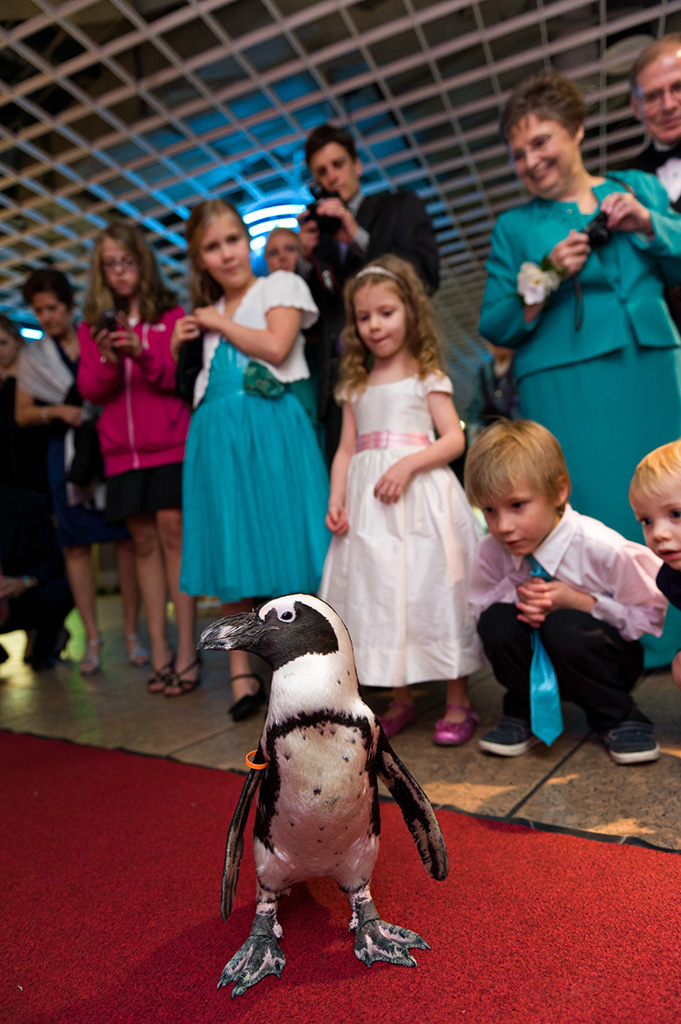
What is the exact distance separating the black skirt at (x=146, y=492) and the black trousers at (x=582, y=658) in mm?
1336

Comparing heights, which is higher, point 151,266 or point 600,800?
point 151,266

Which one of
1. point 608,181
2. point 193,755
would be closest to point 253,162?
point 608,181

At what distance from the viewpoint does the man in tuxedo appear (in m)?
1.87

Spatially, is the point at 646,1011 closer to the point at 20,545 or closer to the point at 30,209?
the point at 20,545

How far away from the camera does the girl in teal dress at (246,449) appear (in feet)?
6.45

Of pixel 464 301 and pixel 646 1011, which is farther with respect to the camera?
pixel 464 301

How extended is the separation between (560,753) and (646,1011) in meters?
0.79

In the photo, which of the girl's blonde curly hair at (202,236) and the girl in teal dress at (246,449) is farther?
the girl's blonde curly hair at (202,236)

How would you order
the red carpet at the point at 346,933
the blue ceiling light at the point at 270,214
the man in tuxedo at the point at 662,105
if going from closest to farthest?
the red carpet at the point at 346,933
the man in tuxedo at the point at 662,105
the blue ceiling light at the point at 270,214

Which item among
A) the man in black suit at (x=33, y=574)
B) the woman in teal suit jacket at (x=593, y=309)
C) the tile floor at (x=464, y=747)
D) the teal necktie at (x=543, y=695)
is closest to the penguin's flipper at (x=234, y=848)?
the tile floor at (x=464, y=747)

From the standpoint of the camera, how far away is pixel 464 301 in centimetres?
769

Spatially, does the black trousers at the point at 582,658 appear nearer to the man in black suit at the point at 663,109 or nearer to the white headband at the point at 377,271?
the white headband at the point at 377,271

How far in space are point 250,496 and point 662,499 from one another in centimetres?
115

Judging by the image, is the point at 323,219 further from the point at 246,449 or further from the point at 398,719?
the point at 398,719
